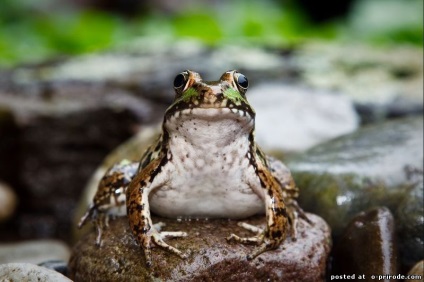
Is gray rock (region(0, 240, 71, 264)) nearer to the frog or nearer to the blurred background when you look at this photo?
the blurred background

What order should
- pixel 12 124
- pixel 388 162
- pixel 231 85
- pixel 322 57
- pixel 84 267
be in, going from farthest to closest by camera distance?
1. pixel 322 57
2. pixel 12 124
3. pixel 388 162
4. pixel 84 267
5. pixel 231 85

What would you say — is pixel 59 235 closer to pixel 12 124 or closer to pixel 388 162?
pixel 12 124

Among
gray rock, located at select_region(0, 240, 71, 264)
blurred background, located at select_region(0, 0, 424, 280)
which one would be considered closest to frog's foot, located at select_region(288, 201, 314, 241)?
blurred background, located at select_region(0, 0, 424, 280)

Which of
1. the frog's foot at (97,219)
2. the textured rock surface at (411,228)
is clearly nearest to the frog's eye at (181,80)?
the frog's foot at (97,219)

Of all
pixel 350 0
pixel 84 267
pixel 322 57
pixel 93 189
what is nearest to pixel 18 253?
pixel 93 189

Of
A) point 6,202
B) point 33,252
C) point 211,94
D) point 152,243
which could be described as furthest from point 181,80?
point 6,202

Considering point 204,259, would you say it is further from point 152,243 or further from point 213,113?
point 213,113

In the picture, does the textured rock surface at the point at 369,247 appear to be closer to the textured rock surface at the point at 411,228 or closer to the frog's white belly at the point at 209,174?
the textured rock surface at the point at 411,228
